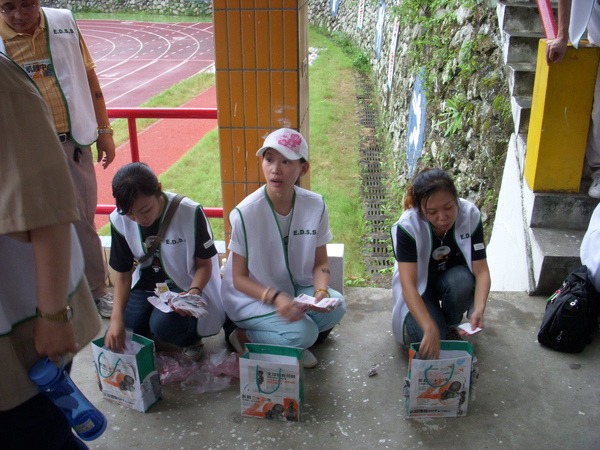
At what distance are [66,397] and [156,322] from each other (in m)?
1.21

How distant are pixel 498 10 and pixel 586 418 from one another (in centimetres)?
403

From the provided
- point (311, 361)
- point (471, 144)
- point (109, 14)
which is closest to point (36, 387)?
point (311, 361)

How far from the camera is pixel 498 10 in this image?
5.16 meters

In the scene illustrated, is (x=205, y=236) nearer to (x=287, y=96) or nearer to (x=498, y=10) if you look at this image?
(x=287, y=96)

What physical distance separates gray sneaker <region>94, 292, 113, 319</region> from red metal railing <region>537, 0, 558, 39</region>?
10.9ft

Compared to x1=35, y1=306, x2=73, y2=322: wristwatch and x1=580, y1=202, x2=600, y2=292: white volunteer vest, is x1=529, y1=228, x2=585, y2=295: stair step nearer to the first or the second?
x1=580, y1=202, x2=600, y2=292: white volunteer vest

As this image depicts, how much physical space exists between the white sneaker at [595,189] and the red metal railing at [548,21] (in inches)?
38.5

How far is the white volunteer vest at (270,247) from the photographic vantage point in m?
2.78

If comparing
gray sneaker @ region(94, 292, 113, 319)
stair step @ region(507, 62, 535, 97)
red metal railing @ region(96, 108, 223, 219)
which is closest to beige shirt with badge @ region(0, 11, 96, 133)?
red metal railing @ region(96, 108, 223, 219)

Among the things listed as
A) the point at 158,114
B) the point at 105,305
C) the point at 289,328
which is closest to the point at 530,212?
the point at 289,328

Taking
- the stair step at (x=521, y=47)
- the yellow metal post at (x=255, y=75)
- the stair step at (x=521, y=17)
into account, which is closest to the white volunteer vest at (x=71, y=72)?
the yellow metal post at (x=255, y=75)

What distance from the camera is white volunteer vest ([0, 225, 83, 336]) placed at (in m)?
1.38

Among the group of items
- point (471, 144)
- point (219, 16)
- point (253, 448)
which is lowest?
point (253, 448)

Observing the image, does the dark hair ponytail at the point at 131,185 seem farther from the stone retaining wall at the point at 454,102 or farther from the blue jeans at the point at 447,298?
the stone retaining wall at the point at 454,102
